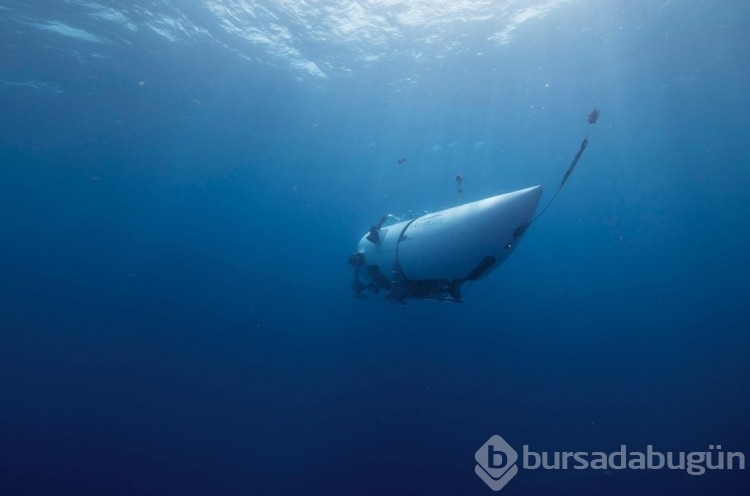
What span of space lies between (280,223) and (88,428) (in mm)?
46802

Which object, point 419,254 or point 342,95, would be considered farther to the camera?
point 342,95

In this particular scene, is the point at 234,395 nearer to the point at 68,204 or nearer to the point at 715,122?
the point at 715,122

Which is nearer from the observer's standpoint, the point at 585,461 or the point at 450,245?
the point at 450,245

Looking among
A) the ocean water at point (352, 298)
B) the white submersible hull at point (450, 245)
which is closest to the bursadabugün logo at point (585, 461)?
the ocean water at point (352, 298)

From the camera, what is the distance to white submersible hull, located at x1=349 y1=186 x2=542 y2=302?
5.50 m

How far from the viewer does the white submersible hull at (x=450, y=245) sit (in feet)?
18.0

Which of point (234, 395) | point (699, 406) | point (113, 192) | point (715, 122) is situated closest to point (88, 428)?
point (234, 395)

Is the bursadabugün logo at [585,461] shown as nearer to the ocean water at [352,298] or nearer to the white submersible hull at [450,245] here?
the ocean water at [352,298]

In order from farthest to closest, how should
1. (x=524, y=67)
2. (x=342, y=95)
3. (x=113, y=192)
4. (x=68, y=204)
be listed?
1. (x=68, y=204)
2. (x=113, y=192)
3. (x=342, y=95)
4. (x=524, y=67)

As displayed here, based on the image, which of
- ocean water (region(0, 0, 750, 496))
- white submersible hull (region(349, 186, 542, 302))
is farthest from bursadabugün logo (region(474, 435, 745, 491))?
white submersible hull (region(349, 186, 542, 302))

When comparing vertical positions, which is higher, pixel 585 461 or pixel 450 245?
pixel 450 245

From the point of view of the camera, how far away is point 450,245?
6.32 m

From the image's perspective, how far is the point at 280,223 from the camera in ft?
190

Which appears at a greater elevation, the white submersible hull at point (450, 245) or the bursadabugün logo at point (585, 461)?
the white submersible hull at point (450, 245)
